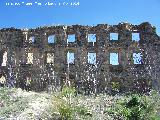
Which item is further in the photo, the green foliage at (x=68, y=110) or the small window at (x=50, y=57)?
the small window at (x=50, y=57)

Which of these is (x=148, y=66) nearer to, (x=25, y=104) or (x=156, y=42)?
(x=156, y=42)

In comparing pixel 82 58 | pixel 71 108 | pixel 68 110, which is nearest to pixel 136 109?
pixel 71 108

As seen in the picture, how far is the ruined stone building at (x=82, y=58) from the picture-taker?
32750mm

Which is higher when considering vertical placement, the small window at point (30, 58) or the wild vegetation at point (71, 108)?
the small window at point (30, 58)

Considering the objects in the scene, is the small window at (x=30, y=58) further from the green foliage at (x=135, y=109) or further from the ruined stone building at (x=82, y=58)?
the green foliage at (x=135, y=109)

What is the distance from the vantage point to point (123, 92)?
31438 mm

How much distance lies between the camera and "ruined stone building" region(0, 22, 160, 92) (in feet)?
107

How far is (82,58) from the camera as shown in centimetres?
3359

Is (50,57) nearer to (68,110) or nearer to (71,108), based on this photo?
(71,108)

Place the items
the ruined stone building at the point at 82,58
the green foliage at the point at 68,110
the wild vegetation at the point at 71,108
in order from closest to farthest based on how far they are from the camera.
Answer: the green foliage at the point at 68,110 < the wild vegetation at the point at 71,108 < the ruined stone building at the point at 82,58

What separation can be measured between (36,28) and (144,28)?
979cm

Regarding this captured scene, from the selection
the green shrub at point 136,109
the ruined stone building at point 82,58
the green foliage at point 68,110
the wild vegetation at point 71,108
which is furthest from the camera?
the ruined stone building at point 82,58

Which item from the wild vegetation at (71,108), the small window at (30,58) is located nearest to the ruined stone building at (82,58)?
the small window at (30,58)

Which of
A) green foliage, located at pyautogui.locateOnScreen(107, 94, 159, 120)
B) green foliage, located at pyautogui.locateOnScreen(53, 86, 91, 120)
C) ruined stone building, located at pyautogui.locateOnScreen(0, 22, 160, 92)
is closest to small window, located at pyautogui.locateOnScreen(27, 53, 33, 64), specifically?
ruined stone building, located at pyautogui.locateOnScreen(0, 22, 160, 92)
